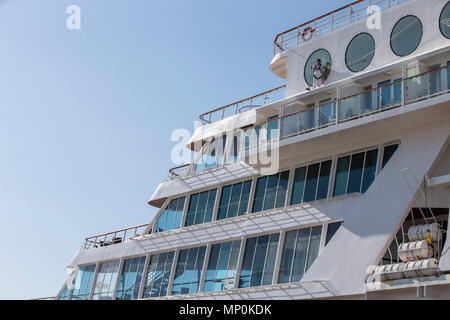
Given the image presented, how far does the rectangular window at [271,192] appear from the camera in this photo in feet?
97.9

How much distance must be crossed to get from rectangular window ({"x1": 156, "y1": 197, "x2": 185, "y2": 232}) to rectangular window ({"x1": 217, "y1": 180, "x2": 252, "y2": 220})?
3123mm

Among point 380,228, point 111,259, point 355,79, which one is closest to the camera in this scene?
point 380,228

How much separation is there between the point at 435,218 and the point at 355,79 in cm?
658

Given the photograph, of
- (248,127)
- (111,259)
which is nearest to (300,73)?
(248,127)

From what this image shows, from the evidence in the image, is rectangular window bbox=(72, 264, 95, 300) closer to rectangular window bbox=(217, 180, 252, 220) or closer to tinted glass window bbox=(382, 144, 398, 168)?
rectangular window bbox=(217, 180, 252, 220)

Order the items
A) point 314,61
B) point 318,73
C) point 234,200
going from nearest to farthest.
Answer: point 318,73 < point 314,61 < point 234,200

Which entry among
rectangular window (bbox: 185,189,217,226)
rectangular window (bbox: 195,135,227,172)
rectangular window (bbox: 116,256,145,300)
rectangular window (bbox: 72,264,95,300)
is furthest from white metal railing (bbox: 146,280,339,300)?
rectangular window (bbox: 72,264,95,300)

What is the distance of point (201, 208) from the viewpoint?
111 feet

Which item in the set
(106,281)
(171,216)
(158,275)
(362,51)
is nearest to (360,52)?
(362,51)

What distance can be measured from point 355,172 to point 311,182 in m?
2.31

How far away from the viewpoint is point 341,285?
24.6 m

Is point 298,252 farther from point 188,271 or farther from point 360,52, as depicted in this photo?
point 360,52

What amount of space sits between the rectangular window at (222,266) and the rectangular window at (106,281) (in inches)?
300
